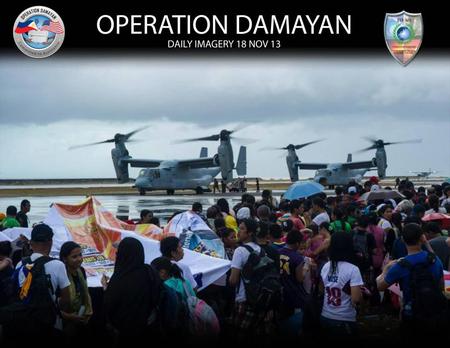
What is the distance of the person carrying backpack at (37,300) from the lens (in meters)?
4.40

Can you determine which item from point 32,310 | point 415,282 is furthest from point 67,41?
point 415,282

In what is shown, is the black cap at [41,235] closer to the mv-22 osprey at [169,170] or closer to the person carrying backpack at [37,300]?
the person carrying backpack at [37,300]

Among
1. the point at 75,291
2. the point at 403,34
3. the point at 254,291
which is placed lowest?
the point at 254,291

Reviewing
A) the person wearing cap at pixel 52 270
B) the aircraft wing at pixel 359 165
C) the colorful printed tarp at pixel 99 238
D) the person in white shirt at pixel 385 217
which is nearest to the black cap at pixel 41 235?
the person wearing cap at pixel 52 270

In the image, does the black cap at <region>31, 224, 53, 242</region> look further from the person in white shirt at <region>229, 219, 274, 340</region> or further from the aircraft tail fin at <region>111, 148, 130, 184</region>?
the aircraft tail fin at <region>111, 148, 130, 184</region>

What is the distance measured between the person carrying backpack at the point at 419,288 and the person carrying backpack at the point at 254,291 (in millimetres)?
1022

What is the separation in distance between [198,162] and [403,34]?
132 ft

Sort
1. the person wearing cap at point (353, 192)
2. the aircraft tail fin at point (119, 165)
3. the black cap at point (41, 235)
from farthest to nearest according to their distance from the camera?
the aircraft tail fin at point (119, 165)
the person wearing cap at point (353, 192)
the black cap at point (41, 235)

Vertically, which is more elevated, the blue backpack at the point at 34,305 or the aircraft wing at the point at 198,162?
the aircraft wing at the point at 198,162

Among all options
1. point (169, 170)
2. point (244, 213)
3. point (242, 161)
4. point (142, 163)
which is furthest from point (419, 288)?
point (242, 161)

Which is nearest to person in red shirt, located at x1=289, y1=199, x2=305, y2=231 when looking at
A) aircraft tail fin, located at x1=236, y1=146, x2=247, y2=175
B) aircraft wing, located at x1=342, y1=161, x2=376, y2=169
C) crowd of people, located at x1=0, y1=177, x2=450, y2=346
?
crowd of people, located at x1=0, y1=177, x2=450, y2=346

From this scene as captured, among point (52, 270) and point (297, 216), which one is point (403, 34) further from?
point (52, 270)

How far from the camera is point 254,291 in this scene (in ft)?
16.9

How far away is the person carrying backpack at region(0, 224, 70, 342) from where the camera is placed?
440 cm
